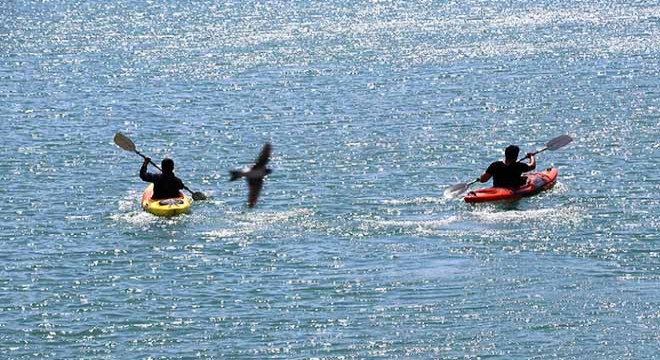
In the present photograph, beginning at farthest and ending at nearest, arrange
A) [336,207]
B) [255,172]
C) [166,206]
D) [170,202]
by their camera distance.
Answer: [336,207] < [170,202] < [166,206] < [255,172]

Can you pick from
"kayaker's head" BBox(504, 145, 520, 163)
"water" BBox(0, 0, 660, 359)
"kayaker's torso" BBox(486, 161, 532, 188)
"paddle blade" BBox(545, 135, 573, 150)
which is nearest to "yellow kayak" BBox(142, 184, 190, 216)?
"water" BBox(0, 0, 660, 359)

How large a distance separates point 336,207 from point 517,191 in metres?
3.89

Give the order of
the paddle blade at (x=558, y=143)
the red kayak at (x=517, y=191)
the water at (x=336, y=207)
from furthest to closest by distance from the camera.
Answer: the paddle blade at (x=558, y=143)
the red kayak at (x=517, y=191)
the water at (x=336, y=207)

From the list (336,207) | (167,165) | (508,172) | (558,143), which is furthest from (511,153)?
(167,165)

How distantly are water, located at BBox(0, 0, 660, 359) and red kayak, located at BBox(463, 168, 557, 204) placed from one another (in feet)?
0.83

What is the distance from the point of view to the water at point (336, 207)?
2641 cm

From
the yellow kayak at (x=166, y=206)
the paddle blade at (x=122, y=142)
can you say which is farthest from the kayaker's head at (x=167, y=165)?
the paddle blade at (x=122, y=142)

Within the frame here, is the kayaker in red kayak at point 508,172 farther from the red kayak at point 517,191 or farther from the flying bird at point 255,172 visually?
the flying bird at point 255,172

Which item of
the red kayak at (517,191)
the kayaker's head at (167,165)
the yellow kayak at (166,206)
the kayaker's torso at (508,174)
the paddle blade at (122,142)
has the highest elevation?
the paddle blade at (122,142)

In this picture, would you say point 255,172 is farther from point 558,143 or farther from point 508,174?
point 558,143

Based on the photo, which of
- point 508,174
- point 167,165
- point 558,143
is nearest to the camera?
point 167,165

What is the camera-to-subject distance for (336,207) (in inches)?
1355

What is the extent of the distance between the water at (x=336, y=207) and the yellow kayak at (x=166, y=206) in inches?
11.4

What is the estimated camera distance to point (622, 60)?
5709cm
